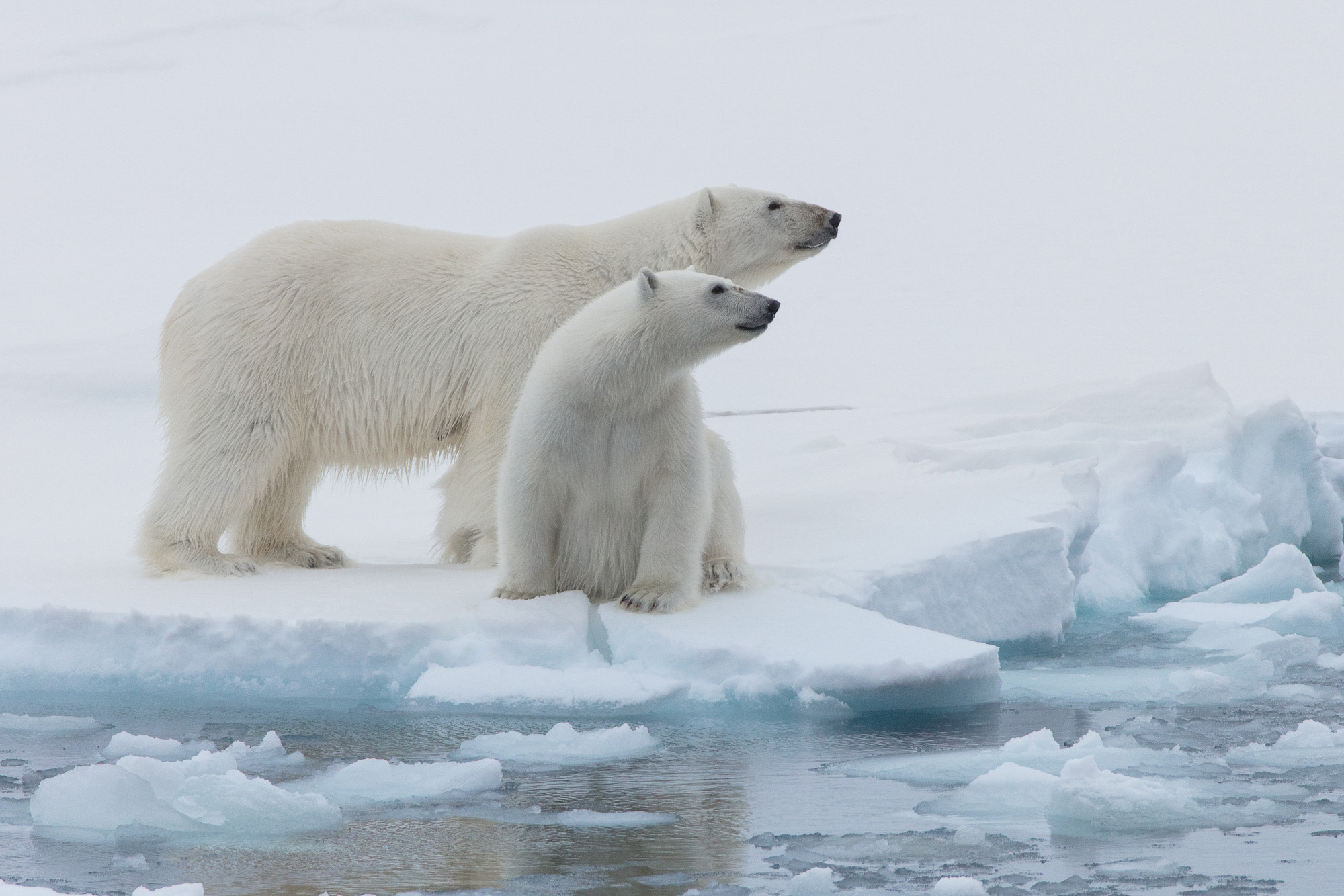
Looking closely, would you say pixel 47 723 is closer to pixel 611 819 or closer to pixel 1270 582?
pixel 611 819

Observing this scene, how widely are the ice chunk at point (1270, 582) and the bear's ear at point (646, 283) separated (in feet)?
11.1

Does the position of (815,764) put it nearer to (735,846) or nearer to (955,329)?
(735,846)

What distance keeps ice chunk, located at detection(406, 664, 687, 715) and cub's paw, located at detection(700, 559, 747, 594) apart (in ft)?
2.04

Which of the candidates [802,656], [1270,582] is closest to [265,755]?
[802,656]

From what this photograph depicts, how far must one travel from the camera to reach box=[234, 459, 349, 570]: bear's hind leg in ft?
16.8

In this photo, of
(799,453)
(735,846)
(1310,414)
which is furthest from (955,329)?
(735,846)

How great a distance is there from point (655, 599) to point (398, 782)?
3.55 ft

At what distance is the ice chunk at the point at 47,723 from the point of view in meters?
3.69

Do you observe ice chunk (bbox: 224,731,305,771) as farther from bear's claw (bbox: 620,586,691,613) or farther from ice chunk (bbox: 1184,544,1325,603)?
ice chunk (bbox: 1184,544,1325,603)

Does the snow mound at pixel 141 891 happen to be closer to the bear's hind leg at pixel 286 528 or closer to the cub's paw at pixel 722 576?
the cub's paw at pixel 722 576

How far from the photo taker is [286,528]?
518 cm

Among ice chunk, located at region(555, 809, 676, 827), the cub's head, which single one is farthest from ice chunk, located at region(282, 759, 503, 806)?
the cub's head

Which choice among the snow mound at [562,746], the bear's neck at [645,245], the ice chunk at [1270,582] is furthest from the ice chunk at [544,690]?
the ice chunk at [1270,582]

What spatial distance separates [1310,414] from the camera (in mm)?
10477
